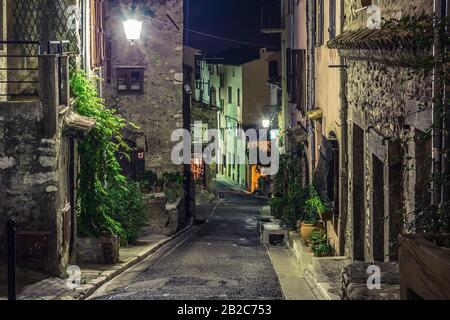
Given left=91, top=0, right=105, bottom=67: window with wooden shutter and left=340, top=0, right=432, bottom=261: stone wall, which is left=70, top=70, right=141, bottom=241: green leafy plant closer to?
left=91, top=0, right=105, bottom=67: window with wooden shutter

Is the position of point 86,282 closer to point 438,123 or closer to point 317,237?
point 317,237

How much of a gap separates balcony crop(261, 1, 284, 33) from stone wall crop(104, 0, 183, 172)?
6800mm

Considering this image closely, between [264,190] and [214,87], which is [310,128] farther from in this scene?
[214,87]

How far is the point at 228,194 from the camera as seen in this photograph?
179ft

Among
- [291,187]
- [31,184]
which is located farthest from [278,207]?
[31,184]

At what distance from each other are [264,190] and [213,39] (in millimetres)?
15476

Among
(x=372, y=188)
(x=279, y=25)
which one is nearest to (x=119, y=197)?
(x=372, y=188)

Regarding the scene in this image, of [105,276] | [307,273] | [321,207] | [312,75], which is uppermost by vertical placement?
[312,75]

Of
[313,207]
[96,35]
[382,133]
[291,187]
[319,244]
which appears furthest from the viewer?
[291,187]

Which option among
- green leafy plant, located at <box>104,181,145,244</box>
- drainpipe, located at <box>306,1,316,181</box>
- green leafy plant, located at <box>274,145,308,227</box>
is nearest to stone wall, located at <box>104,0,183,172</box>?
green leafy plant, located at <box>274,145,308,227</box>

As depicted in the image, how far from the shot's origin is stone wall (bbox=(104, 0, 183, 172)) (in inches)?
1150

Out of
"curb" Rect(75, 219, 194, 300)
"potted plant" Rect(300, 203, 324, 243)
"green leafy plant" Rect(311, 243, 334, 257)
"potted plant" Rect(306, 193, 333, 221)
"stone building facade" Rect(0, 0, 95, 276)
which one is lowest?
"curb" Rect(75, 219, 194, 300)

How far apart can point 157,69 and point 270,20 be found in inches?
315

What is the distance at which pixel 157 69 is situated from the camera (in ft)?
95.8
